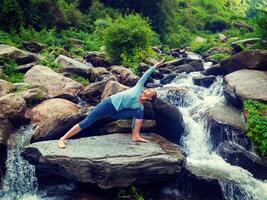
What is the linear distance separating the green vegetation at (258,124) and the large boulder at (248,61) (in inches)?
130

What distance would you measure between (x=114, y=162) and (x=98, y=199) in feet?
4.13

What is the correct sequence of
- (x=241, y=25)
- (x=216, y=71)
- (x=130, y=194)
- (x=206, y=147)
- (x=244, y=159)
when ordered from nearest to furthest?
1. (x=130, y=194)
2. (x=244, y=159)
3. (x=206, y=147)
4. (x=216, y=71)
5. (x=241, y=25)

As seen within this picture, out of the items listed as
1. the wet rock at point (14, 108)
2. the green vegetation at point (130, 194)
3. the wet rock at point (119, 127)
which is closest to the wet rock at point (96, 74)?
the wet rock at point (14, 108)

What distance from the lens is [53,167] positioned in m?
9.91

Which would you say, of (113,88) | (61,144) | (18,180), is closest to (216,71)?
(113,88)

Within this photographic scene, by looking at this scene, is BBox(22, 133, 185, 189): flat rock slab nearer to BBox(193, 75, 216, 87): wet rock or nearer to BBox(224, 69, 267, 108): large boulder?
BBox(224, 69, 267, 108): large boulder

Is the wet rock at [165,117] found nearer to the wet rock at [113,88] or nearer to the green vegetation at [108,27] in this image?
the wet rock at [113,88]

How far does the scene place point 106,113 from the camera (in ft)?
34.8

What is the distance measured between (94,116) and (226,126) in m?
4.84

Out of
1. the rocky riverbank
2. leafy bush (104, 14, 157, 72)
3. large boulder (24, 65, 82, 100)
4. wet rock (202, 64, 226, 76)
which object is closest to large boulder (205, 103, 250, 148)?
the rocky riverbank

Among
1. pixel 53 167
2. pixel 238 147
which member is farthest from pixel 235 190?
pixel 53 167

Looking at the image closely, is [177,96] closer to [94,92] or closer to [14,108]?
[94,92]

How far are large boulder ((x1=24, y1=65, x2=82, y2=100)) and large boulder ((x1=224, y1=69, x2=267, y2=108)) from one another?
620cm

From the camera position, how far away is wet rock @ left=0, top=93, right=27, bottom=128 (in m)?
12.0
